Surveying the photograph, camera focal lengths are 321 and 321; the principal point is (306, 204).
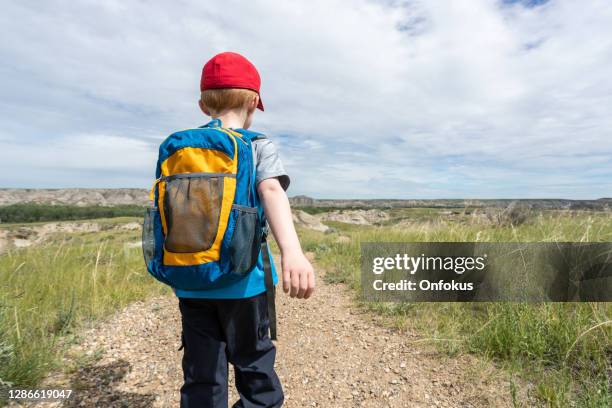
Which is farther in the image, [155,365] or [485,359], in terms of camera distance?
[155,365]

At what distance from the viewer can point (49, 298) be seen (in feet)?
10.9

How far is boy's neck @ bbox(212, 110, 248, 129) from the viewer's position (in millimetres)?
1518

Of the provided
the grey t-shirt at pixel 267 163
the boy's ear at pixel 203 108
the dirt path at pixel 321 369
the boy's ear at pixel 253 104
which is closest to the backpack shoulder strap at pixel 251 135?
the grey t-shirt at pixel 267 163

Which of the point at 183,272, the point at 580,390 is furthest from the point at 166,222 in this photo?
the point at 580,390

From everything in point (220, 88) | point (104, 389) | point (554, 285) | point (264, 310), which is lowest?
point (104, 389)

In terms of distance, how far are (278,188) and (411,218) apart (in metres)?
7.09

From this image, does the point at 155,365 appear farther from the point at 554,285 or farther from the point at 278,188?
the point at 554,285

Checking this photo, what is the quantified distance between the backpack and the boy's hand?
0.18 meters

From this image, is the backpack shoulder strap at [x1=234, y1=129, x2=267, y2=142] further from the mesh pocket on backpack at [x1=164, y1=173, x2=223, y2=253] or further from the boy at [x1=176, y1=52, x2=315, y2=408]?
the mesh pocket on backpack at [x1=164, y1=173, x2=223, y2=253]

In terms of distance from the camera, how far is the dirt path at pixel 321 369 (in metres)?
2.15

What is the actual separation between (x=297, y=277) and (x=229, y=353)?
603 millimetres

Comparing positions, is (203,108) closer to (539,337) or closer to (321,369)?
(321,369)

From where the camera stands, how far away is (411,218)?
789 cm

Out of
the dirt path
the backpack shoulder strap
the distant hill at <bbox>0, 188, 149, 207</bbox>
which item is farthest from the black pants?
the distant hill at <bbox>0, 188, 149, 207</bbox>
